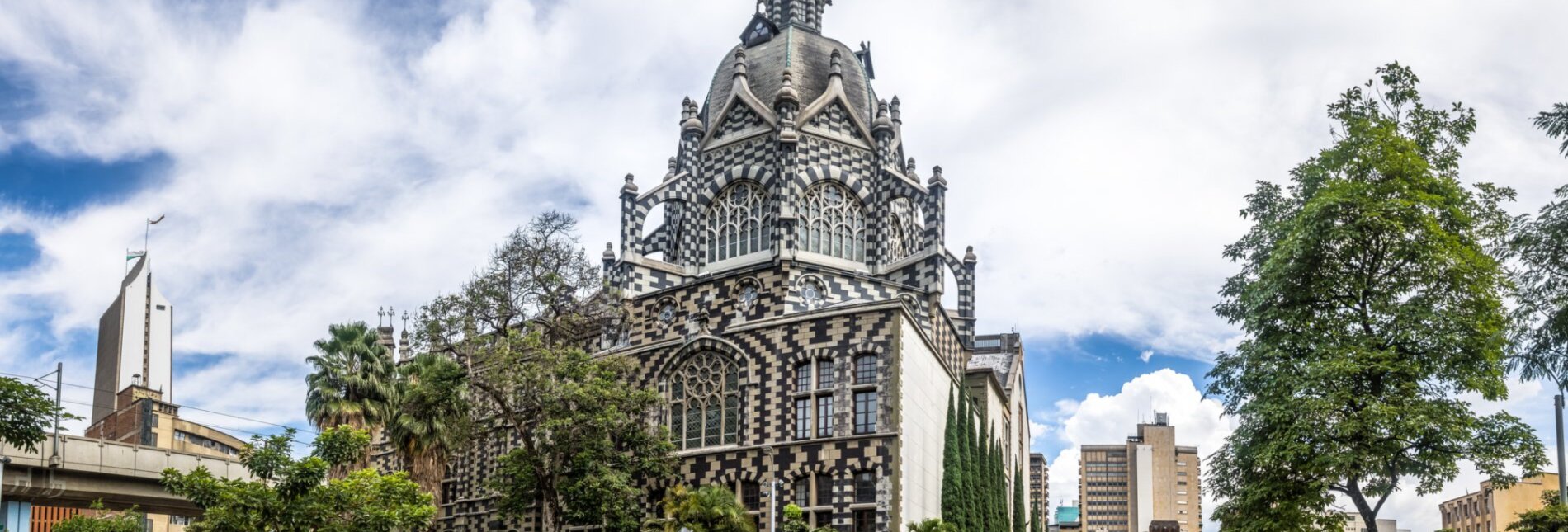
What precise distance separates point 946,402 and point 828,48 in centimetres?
2047

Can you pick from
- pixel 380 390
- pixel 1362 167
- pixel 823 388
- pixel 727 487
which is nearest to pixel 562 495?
pixel 727 487

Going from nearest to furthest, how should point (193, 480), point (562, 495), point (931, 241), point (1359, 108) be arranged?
point (193, 480) → point (1359, 108) → point (562, 495) → point (931, 241)

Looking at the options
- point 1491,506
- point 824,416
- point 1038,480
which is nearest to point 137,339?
point 1038,480

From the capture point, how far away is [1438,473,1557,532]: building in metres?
95.5

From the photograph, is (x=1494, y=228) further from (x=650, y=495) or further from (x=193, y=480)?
(x=193, y=480)

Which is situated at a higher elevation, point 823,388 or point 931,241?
point 931,241

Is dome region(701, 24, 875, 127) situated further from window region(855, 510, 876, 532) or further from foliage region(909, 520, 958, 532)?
foliage region(909, 520, 958, 532)

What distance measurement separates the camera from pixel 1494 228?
35.5 m

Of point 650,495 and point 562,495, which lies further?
point 650,495

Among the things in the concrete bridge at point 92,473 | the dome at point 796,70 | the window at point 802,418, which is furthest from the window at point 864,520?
the dome at point 796,70

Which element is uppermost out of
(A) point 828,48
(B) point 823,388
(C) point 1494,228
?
(A) point 828,48

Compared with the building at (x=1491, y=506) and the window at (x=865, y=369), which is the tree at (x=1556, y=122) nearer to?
the window at (x=865, y=369)

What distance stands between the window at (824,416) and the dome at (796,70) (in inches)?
726

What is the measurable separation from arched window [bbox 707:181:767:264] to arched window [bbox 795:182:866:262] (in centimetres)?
207
